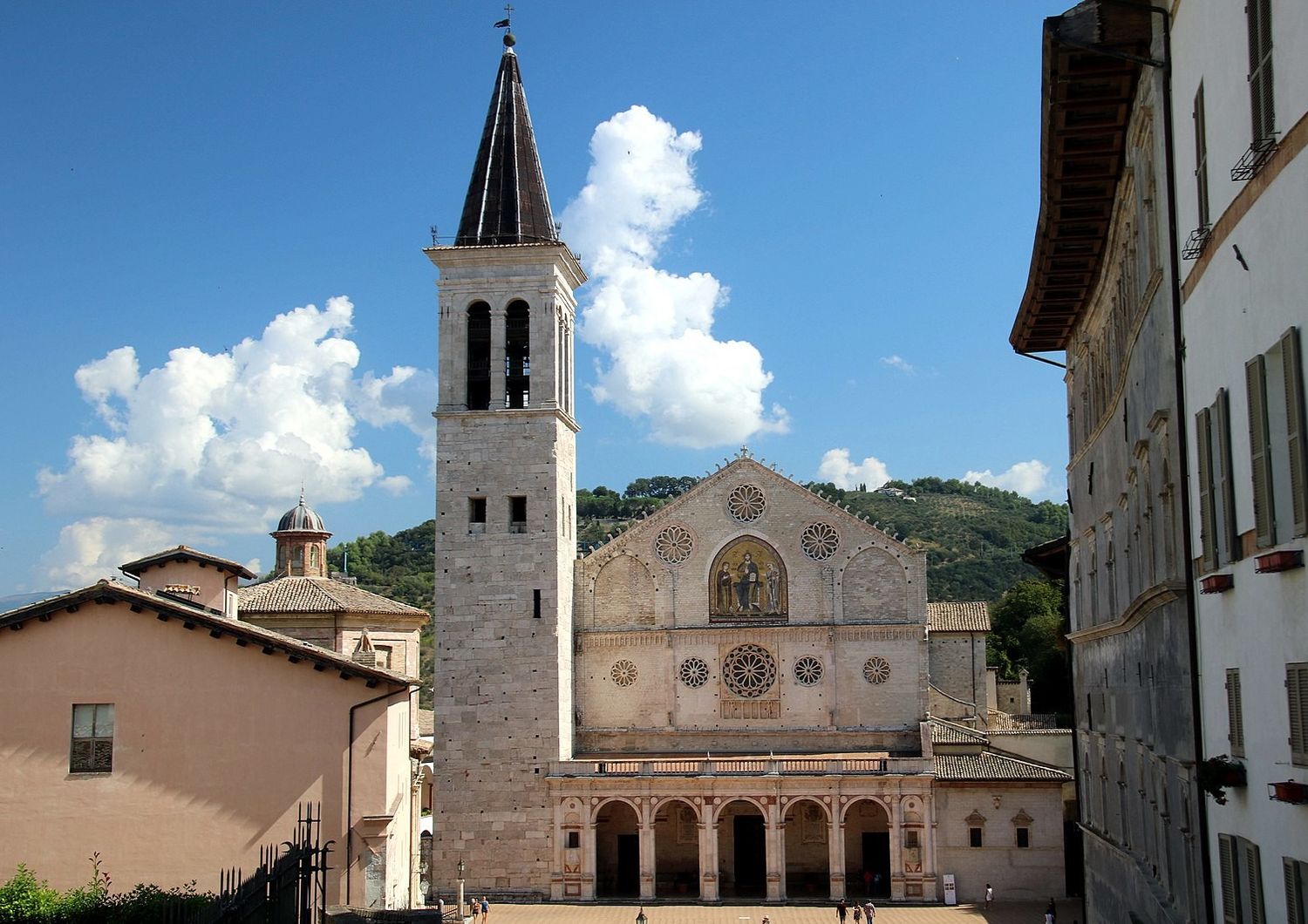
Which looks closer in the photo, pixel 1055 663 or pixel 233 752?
pixel 233 752

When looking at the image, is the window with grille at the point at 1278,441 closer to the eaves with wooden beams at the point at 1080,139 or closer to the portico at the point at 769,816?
the eaves with wooden beams at the point at 1080,139

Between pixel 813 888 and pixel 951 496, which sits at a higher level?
pixel 951 496

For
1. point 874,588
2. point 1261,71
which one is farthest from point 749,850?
point 1261,71

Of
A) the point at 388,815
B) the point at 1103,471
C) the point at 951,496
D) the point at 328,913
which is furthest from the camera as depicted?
the point at 951,496

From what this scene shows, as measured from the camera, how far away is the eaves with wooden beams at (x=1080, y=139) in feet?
40.2

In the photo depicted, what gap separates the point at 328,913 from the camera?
21.9 m

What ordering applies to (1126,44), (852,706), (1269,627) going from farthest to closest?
(852,706), (1126,44), (1269,627)

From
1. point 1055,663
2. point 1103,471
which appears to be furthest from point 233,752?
point 1055,663

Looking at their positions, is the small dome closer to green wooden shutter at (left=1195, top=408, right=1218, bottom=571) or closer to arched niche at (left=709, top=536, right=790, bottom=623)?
arched niche at (left=709, top=536, right=790, bottom=623)

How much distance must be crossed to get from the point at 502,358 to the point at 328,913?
2730cm

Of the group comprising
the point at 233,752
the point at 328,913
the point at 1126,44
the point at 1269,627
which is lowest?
the point at 328,913

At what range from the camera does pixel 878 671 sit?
4684 centimetres

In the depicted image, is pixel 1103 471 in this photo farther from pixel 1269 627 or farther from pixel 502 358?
pixel 502 358

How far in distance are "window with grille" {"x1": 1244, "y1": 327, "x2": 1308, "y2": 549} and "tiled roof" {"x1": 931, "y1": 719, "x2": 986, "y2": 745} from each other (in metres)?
39.7
